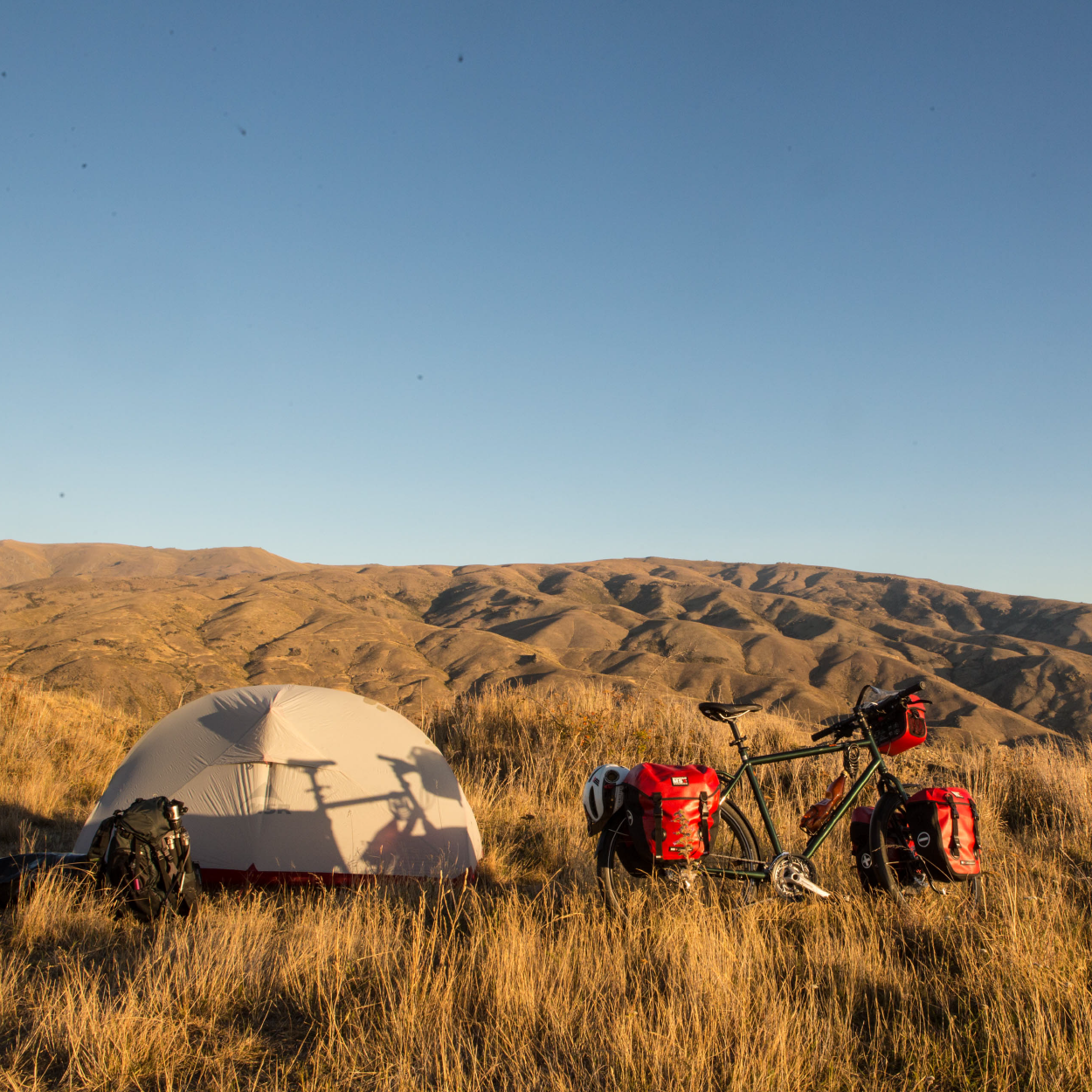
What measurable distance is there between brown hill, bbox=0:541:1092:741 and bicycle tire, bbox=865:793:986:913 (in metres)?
36.9

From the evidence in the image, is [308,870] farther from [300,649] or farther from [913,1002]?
[300,649]

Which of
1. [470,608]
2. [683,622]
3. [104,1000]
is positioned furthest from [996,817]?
[470,608]

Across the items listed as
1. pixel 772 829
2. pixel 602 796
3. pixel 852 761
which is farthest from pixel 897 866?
pixel 602 796

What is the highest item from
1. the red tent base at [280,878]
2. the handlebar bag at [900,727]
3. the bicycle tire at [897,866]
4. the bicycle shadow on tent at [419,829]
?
the handlebar bag at [900,727]

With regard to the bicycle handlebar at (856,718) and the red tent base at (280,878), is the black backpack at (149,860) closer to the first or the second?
the red tent base at (280,878)

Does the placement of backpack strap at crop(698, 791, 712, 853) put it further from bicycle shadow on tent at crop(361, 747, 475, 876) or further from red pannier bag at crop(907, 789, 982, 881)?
bicycle shadow on tent at crop(361, 747, 475, 876)

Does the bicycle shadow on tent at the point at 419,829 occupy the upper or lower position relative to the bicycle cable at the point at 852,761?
lower

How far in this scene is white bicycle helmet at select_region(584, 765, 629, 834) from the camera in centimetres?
466

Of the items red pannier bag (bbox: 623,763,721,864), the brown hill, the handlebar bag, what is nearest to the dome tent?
red pannier bag (bbox: 623,763,721,864)

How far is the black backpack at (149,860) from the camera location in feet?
16.2

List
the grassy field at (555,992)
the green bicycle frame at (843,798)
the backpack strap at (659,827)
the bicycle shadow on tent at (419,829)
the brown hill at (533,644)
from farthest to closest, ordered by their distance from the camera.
Result: 1. the brown hill at (533,644)
2. the bicycle shadow on tent at (419,829)
3. the green bicycle frame at (843,798)
4. the backpack strap at (659,827)
5. the grassy field at (555,992)

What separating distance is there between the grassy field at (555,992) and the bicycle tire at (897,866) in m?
0.11

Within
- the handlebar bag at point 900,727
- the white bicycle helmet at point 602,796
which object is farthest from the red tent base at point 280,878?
the handlebar bag at point 900,727

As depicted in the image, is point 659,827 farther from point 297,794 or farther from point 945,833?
point 297,794
